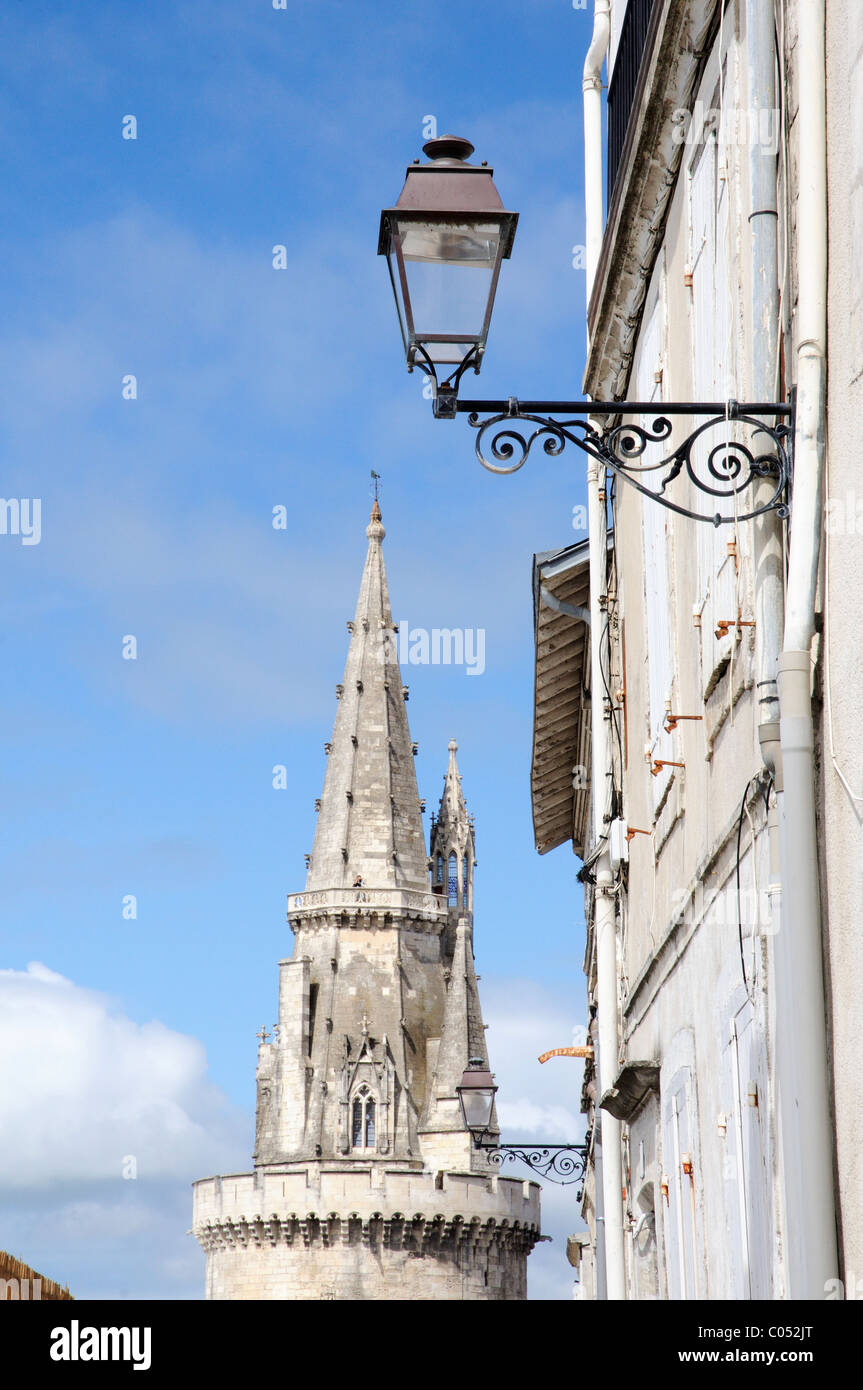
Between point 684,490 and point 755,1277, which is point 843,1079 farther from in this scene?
point 684,490

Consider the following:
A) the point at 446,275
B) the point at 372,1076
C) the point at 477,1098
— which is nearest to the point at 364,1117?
the point at 372,1076

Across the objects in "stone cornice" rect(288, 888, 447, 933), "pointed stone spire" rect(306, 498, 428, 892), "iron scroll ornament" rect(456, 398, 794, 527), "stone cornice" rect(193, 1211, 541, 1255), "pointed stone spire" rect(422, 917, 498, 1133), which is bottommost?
"stone cornice" rect(193, 1211, 541, 1255)

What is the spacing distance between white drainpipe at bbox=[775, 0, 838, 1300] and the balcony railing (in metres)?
3.44

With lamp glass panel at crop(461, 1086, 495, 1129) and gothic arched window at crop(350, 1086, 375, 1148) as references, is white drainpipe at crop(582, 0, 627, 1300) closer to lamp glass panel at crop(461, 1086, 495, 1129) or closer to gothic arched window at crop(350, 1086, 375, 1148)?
lamp glass panel at crop(461, 1086, 495, 1129)

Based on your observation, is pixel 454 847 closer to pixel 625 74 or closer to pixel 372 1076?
pixel 372 1076

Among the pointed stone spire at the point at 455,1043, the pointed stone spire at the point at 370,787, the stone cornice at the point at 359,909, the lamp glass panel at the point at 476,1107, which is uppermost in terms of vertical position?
the pointed stone spire at the point at 370,787

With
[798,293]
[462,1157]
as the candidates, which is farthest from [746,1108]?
[462,1157]

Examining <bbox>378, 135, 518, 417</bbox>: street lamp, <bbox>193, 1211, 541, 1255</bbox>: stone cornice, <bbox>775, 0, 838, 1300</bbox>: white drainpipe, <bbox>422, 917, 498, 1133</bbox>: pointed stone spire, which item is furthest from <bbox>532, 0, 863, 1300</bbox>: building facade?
<bbox>422, 917, 498, 1133</bbox>: pointed stone spire

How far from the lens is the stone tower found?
59219 mm

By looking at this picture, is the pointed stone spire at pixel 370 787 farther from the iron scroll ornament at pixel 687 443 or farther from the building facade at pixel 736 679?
the iron scroll ornament at pixel 687 443

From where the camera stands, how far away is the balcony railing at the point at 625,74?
9.53m

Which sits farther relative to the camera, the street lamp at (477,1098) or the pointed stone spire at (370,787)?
the pointed stone spire at (370,787)

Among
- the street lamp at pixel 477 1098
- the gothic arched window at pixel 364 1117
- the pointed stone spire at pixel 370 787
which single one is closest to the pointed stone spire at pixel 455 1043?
the gothic arched window at pixel 364 1117

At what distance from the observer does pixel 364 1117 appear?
62.2 meters
